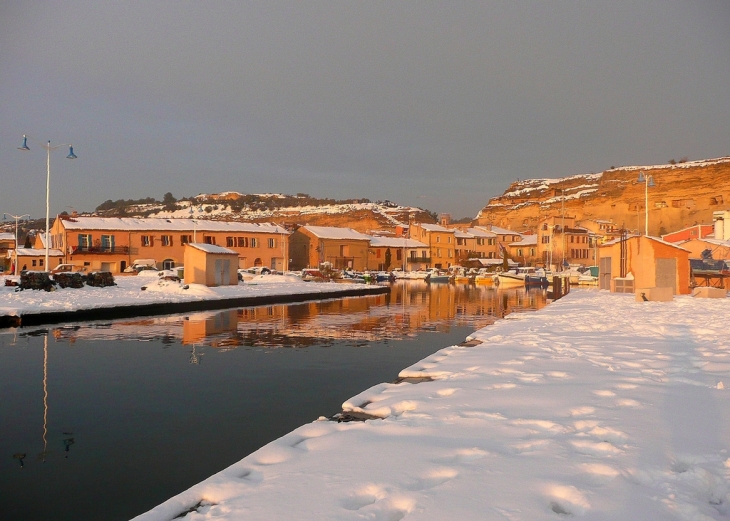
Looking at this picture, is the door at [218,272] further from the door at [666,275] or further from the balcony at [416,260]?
the balcony at [416,260]

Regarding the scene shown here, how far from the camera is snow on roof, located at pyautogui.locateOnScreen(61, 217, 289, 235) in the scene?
6531 centimetres

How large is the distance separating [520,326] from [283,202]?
600ft

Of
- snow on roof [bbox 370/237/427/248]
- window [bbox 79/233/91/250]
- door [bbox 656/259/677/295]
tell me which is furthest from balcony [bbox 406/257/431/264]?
door [bbox 656/259/677/295]

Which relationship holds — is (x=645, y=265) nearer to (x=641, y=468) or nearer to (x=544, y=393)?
(x=544, y=393)

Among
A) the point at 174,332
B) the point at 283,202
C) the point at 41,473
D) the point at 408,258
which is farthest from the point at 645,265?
the point at 283,202

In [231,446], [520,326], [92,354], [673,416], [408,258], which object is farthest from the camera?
[408,258]

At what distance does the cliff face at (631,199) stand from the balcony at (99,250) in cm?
6657

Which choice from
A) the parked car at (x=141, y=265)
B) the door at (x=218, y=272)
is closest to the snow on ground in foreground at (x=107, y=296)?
the door at (x=218, y=272)

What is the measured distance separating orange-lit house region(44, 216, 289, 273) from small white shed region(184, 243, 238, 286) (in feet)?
75.4

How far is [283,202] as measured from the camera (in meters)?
196

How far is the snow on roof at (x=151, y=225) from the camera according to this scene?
65312 millimetres

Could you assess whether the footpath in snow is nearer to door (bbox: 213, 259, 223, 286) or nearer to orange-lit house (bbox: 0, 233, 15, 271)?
door (bbox: 213, 259, 223, 286)

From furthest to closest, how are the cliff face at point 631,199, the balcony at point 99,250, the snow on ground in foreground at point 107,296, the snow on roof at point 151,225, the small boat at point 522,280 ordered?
1. the cliff face at point 631,199
2. the small boat at point 522,280
3. the snow on roof at point 151,225
4. the balcony at point 99,250
5. the snow on ground in foreground at point 107,296

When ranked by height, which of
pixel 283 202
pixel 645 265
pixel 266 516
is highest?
pixel 283 202
